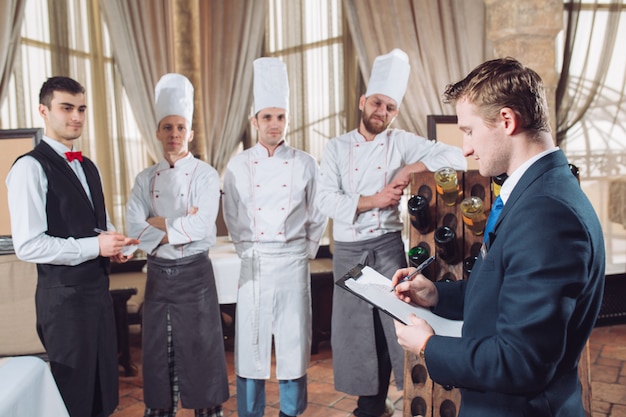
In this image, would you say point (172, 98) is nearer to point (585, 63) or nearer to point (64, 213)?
point (64, 213)

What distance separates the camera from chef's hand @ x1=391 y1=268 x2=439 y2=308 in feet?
4.78

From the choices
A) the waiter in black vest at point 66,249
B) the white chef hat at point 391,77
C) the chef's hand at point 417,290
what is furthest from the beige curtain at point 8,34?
the chef's hand at point 417,290

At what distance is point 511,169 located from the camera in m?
1.20

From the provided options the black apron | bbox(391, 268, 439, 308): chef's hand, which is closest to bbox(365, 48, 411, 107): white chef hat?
the black apron

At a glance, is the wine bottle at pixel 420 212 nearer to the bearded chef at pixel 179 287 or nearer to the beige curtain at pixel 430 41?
the bearded chef at pixel 179 287

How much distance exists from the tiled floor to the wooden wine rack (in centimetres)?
85

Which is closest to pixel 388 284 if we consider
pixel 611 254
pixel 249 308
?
pixel 249 308

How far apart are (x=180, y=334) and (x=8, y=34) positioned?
3.06 metres

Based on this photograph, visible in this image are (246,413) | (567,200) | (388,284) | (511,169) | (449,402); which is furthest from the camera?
(246,413)

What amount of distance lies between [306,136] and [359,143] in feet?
9.15

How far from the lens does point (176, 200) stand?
2836 mm

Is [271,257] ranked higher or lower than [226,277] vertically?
higher

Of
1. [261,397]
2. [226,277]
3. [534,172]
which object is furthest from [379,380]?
[534,172]

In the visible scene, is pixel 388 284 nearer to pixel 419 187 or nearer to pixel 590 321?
pixel 590 321
